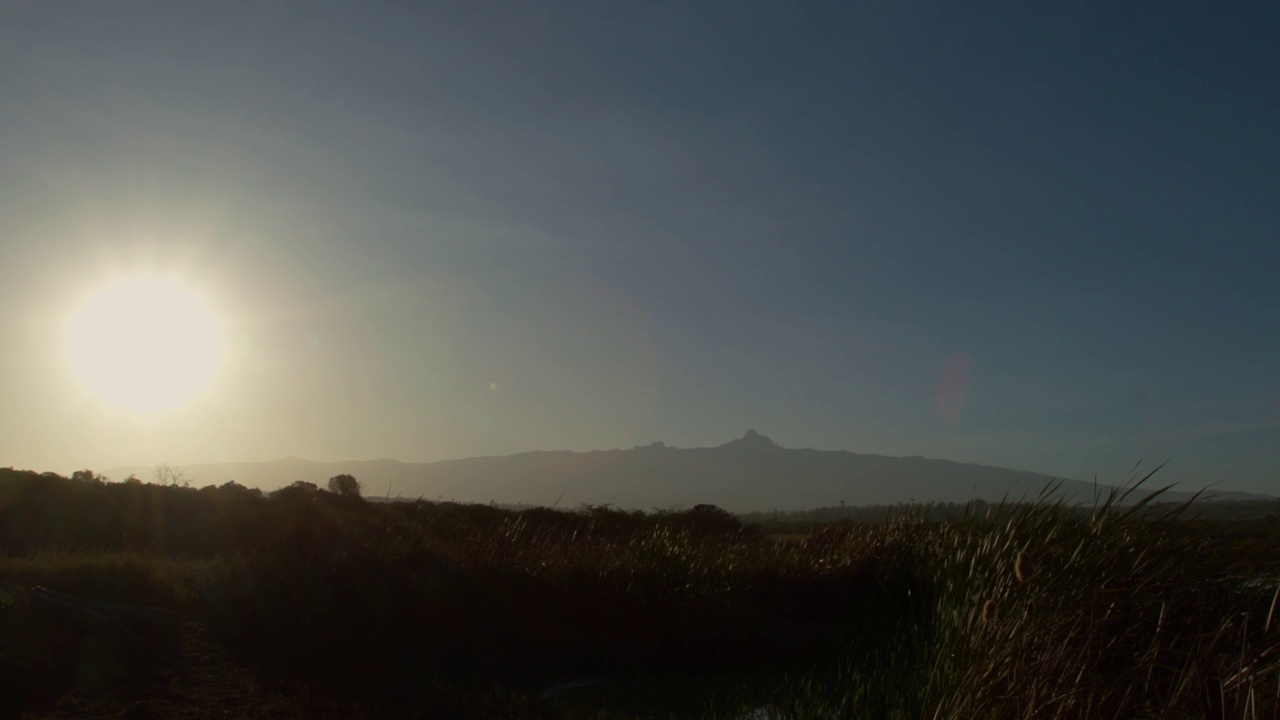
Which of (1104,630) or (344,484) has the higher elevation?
(1104,630)

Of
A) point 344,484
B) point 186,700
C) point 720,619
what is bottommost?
point 720,619

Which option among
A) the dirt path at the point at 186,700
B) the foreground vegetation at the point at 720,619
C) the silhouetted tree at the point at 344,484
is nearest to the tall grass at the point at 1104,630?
the foreground vegetation at the point at 720,619

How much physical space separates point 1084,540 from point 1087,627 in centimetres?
86

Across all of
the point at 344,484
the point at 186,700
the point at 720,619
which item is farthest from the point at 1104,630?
the point at 344,484

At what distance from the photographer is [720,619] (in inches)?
512

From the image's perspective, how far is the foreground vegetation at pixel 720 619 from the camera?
500cm

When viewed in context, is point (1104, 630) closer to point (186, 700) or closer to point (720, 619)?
point (186, 700)

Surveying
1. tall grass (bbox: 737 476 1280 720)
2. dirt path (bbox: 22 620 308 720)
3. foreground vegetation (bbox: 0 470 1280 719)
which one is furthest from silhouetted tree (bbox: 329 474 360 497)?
tall grass (bbox: 737 476 1280 720)

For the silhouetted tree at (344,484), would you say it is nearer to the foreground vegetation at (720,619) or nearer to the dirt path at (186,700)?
the foreground vegetation at (720,619)

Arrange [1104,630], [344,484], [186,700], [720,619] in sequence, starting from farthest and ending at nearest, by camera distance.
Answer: [344,484], [720,619], [186,700], [1104,630]

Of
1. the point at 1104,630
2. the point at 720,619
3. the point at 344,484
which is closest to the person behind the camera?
the point at 1104,630

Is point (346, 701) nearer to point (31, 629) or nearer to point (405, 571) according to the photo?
point (31, 629)

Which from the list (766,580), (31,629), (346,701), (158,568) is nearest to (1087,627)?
(346,701)

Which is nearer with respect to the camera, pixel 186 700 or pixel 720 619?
pixel 186 700
